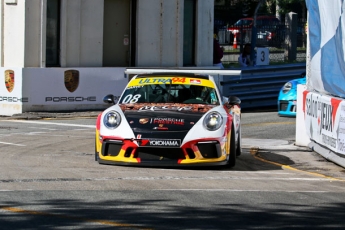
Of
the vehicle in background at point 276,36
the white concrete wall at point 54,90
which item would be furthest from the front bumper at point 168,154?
the vehicle in background at point 276,36

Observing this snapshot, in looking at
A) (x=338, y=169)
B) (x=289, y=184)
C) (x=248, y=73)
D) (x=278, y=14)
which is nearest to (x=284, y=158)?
(x=338, y=169)

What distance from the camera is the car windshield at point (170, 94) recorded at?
11844 millimetres

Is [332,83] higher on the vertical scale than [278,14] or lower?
lower

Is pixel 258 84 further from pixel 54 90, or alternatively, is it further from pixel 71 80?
pixel 54 90

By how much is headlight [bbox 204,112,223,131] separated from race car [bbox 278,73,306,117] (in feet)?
28.1

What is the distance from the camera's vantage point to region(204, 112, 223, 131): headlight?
35.0 ft

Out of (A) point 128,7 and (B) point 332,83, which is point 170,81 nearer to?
(B) point 332,83

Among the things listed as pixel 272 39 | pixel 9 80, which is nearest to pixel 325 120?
pixel 9 80

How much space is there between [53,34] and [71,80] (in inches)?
56.7

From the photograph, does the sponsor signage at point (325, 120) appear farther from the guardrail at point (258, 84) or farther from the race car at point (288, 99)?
the guardrail at point (258, 84)

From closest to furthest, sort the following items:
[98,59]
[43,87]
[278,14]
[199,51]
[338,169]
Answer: [338,169], [43,87], [98,59], [199,51], [278,14]

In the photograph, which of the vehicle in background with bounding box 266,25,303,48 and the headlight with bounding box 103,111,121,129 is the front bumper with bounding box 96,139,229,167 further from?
the vehicle in background with bounding box 266,25,303,48

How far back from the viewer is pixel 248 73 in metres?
23.0

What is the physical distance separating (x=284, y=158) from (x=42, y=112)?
885 centimetres
